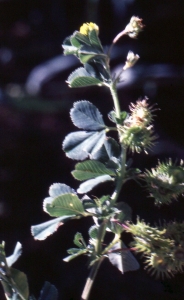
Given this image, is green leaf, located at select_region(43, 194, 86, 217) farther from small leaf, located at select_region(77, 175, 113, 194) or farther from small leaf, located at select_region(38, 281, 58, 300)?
small leaf, located at select_region(38, 281, 58, 300)

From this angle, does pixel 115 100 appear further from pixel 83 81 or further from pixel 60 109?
pixel 60 109

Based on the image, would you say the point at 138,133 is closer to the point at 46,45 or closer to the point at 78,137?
the point at 78,137

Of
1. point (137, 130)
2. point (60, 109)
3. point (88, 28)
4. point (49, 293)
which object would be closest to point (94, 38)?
point (88, 28)

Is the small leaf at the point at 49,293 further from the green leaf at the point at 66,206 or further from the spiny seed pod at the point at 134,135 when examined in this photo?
the spiny seed pod at the point at 134,135

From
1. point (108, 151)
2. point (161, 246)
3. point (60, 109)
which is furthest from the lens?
point (60, 109)

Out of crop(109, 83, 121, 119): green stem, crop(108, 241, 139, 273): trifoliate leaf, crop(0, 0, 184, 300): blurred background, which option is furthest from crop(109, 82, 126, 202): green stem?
crop(0, 0, 184, 300): blurred background
